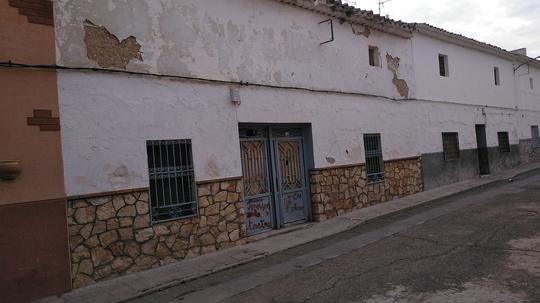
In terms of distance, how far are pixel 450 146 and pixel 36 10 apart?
539 inches

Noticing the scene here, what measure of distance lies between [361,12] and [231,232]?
6629 millimetres

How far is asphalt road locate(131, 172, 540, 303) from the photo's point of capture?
5383 millimetres

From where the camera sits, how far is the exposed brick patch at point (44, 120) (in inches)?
248

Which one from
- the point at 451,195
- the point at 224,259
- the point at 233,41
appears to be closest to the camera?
the point at 224,259

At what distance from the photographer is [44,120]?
638 cm

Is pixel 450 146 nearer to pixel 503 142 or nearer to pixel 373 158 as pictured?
pixel 373 158

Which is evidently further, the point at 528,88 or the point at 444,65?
the point at 528,88

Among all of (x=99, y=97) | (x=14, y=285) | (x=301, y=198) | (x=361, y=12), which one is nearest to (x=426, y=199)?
(x=301, y=198)

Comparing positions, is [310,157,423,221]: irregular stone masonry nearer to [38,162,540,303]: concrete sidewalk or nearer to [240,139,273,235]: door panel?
[38,162,540,303]: concrete sidewalk

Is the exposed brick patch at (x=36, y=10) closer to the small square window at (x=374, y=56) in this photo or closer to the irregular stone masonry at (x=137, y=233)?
the irregular stone masonry at (x=137, y=233)

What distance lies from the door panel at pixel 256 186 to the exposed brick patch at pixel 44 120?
3728 mm

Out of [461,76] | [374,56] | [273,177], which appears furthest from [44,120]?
[461,76]

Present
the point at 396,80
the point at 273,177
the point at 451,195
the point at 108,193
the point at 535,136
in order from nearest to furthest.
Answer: the point at 108,193
the point at 273,177
the point at 451,195
the point at 396,80
the point at 535,136

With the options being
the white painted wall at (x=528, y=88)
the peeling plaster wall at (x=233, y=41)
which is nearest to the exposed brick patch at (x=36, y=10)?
the peeling plaster wall at (x=233, y=41)
